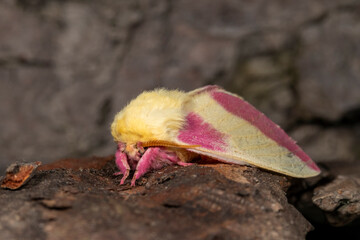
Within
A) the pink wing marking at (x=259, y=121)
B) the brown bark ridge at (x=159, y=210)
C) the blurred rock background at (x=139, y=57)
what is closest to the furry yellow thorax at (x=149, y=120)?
the brown bark ridge at (x=159, y=210)

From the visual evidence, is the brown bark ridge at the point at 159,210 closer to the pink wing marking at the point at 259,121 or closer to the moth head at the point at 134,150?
the moth head at the point at 134,150

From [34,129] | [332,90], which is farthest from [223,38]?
[34,129]

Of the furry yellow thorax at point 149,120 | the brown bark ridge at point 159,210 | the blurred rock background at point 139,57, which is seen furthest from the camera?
the blurred rock background at point 139,57

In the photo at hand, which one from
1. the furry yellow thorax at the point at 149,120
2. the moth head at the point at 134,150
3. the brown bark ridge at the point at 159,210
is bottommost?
the brown bark ridge at the point at 159,210

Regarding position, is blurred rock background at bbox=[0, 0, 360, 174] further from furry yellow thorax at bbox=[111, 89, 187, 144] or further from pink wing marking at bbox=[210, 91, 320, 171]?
furry yellow thorax at bbox=[111, 89, 187, 144]

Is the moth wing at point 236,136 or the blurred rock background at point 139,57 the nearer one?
the moth wing at point 236,136

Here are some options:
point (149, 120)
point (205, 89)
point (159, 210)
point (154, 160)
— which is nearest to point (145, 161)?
point (154, 160)
